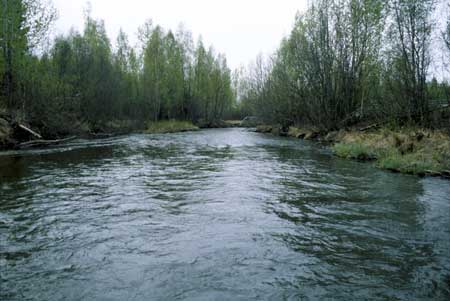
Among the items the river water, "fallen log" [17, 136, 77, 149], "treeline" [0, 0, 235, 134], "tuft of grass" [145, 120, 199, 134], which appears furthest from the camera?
"tuft of grass" [145, 120, 199, 134]

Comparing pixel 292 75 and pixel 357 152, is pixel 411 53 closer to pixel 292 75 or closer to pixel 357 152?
pixel 357 152

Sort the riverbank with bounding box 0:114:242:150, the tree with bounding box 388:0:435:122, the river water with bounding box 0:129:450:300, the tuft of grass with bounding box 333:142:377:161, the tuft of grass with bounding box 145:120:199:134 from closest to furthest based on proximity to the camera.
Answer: the river water with bounding box 0:129:450:300, the tuft of grass with bounding box 333:142:377:161, the tree with bounding box 388:0:435:122, the riverbank with bounding box 0:114:242:150, the tuft of grass with bounding box 145:120:199:134

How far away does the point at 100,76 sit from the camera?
35438mm

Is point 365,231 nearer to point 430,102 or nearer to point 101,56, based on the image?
point 430,102

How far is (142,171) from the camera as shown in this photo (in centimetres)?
1202

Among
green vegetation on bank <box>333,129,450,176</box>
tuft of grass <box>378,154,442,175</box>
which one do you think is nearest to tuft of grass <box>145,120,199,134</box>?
green vegetation on bank <box>333,129,450,176</box>

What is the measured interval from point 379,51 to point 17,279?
2569cm

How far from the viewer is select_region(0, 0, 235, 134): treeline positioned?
72.3ft

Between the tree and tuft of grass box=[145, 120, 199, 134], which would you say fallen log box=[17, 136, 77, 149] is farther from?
the tree

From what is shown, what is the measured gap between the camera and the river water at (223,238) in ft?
12.9

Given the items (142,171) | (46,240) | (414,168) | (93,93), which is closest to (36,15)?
(93,93)

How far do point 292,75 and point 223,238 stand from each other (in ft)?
98.6

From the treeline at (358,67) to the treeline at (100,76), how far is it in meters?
17.7

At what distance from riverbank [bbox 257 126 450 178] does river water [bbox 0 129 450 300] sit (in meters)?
0.95
